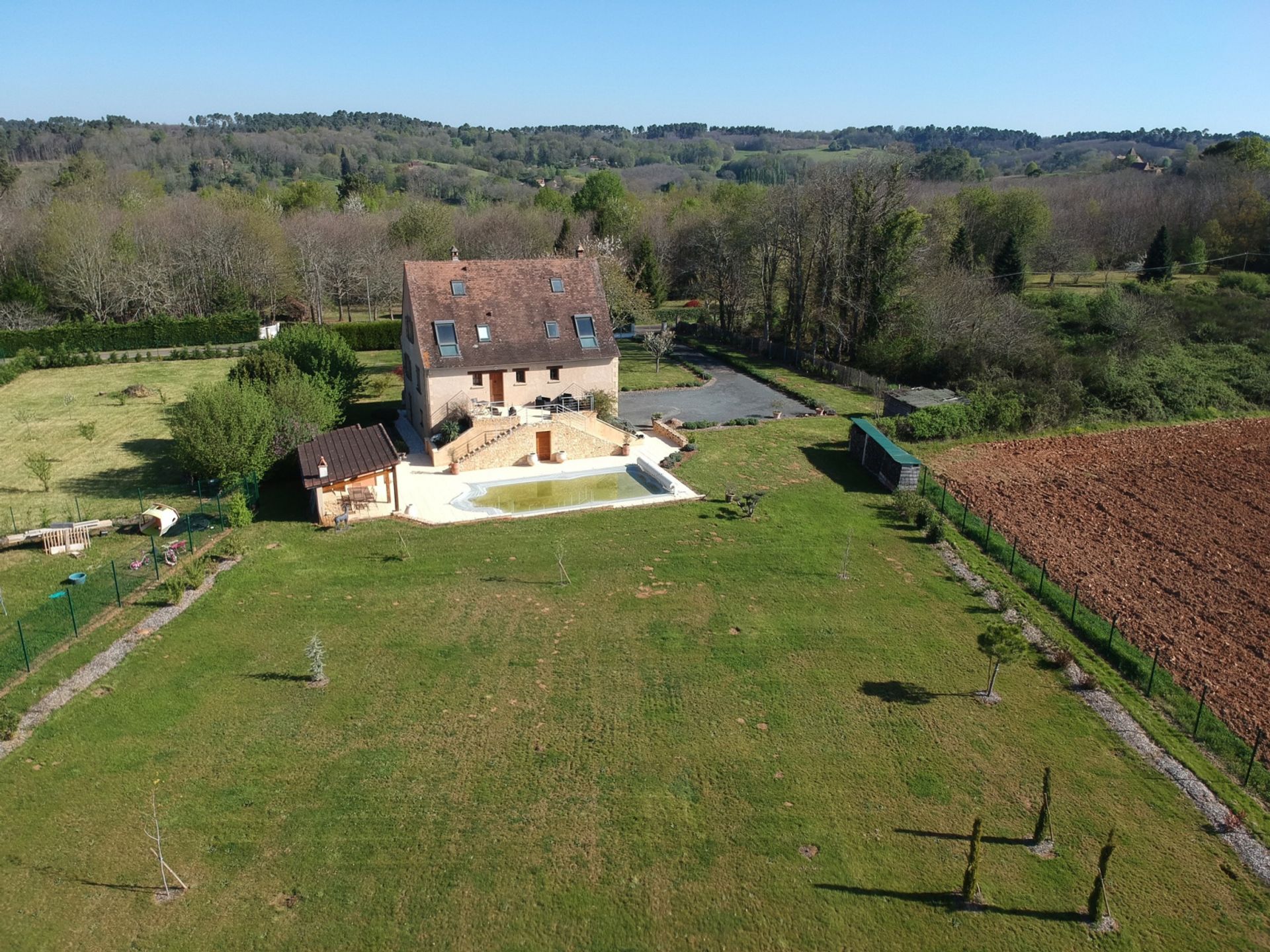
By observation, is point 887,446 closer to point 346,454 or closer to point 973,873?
point 346,454

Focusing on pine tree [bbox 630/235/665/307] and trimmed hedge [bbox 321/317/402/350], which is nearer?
trimmed hedge [bbox 321/317/402/350]

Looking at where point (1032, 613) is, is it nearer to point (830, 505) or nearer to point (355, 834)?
point (830, 505)

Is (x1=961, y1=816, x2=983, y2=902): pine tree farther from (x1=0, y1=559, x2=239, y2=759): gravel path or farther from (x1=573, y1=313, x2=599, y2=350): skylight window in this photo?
(x1=573, y1=313, x2=599, y2=350): skylight window

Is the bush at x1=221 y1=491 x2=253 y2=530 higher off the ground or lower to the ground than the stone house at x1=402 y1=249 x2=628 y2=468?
lower

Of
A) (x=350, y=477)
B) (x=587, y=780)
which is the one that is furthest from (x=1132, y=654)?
(x=350, y=477)

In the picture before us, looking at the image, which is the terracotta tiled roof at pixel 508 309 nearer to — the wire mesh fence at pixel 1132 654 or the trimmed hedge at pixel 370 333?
the wire mesh fence at pixel 1132 654

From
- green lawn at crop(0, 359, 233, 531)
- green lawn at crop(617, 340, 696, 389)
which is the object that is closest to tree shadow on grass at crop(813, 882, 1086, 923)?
green lawn at crop(0, 359, 233, 531)

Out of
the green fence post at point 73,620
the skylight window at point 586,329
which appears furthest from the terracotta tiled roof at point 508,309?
the green fence post at point 73,620
